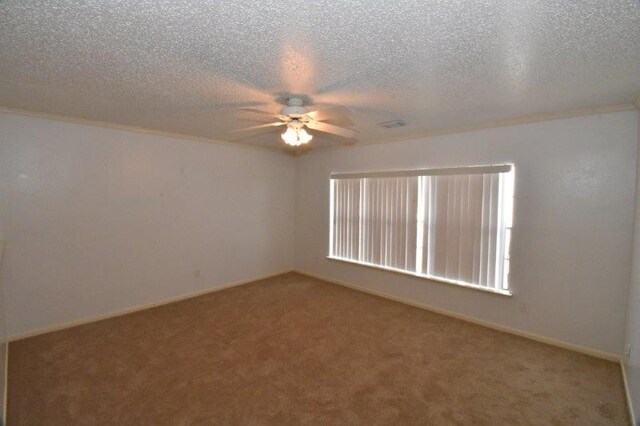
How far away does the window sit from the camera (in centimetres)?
319

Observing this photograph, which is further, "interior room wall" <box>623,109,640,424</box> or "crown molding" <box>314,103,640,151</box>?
"crown molding" <box>314,103,640,151</box>

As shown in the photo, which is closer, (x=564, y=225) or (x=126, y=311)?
(x=564, y=225)

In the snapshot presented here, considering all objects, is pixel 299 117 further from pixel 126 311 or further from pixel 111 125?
pixel 126 311

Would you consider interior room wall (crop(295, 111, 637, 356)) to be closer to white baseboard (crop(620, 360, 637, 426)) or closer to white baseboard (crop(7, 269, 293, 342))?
white baseboard (crop(620, 360, 637, 426))

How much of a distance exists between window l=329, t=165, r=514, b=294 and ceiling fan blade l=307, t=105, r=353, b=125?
1446 mm

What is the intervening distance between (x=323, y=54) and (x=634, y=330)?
10.0 ft

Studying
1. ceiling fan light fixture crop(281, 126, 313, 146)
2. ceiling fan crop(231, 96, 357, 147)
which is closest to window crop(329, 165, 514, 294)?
ceiling fan crop(231, 96, 357, 147)

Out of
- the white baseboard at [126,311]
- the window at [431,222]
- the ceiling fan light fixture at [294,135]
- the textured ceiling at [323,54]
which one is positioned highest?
the textured ceiling at [323,54]

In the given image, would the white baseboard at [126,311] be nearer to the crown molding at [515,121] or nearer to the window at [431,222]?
the window at [431,222]

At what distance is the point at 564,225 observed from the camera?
2787 millimetres

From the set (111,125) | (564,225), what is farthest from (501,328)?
(111,125)

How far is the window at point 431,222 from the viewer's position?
3186 mm

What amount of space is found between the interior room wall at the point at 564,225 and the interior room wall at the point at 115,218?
3189 mm

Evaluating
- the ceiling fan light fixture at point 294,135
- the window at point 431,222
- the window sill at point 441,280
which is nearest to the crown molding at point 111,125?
the window at point 431,222
